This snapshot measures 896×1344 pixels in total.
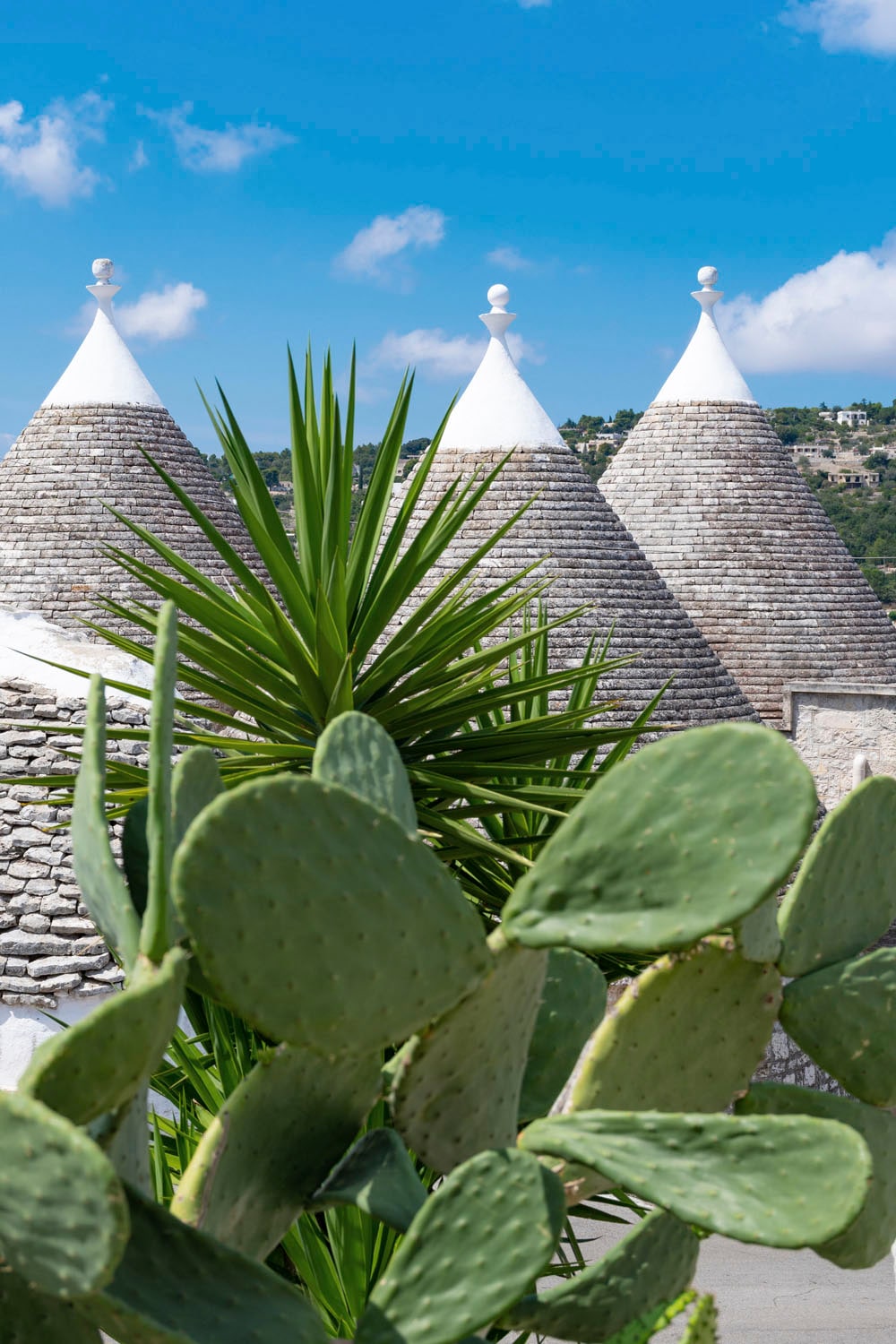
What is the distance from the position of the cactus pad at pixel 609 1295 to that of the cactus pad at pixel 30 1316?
57cm

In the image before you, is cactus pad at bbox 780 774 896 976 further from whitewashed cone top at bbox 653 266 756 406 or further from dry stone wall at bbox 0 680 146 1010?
whitewashed cone top at bbox 653 266 756 406

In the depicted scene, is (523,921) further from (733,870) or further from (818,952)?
(818,952)

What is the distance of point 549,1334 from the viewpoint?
5.54 ft

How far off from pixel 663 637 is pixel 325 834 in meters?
8.40

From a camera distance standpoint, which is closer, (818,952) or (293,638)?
(818,952)

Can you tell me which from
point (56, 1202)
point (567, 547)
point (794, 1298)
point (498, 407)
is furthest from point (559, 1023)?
point (498, 407)

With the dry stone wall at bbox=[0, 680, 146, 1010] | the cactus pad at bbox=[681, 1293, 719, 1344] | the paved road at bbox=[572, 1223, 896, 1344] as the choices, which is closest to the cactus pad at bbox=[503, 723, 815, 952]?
the cactus pad at bbox=[681, 1293, 719, 1344]

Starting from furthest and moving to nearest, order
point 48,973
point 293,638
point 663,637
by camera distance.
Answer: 1. point 663,637
2. point 48,973
3. point 293,638

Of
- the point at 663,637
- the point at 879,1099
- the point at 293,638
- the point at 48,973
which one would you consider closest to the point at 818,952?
the point at 879,1099

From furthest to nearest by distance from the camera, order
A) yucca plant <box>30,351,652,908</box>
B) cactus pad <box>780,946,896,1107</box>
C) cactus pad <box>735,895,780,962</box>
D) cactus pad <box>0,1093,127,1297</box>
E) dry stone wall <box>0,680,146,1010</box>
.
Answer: dry stone wall <box>0,680,146,1010</box> → yucca plant <box>30,351,652,908</box> → cactus pad <box>780,946,896,1107</box> → cactus pad <box>735,895,780,962</box> → cactus pad <box>0,1093,127,1297</box>

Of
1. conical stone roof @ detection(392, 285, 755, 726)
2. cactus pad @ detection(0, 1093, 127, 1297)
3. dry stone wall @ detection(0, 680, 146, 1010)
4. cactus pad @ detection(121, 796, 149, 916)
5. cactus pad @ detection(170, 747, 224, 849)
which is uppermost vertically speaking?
conical stone roof @ detection(392, 285, 755, 726)

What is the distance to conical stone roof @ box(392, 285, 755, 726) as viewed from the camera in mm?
9148

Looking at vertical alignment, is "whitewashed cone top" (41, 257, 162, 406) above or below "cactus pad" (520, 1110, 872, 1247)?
above

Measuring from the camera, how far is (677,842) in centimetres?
148
